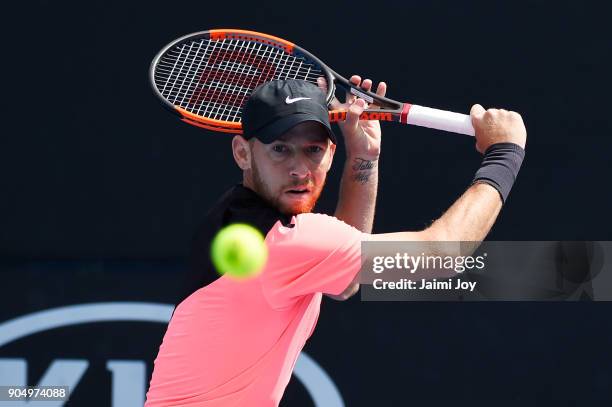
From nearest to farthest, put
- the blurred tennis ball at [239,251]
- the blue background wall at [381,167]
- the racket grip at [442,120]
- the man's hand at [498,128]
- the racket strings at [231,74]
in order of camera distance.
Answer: the blurred tennis ball at [239,251], the man's hand at [498,128], the racket grip at [442,120], the racket strings at [231,74], the blue background wall at [381,167]

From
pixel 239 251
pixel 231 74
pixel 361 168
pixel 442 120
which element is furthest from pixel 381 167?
pixel 239 251

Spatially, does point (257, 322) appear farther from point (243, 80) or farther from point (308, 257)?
point (243, 80)

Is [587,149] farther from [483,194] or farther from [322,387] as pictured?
[483,194]

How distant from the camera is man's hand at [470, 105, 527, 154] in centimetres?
329

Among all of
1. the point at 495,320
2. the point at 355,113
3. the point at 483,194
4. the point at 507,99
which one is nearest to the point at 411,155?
the point at 507,99

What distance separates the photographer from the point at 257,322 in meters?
3.14

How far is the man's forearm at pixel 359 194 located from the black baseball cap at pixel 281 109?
590 mm

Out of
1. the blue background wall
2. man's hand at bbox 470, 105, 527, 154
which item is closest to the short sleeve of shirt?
man's hand at bbox 470, 105, 527, 154

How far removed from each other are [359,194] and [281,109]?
0.77 meters

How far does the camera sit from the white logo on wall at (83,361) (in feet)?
16.5

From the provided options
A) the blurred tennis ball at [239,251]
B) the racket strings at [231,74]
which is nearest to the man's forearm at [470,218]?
the blurred tennis ball at [239,251]

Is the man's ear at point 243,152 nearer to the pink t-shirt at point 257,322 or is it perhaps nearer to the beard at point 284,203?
the beard at point 284,203

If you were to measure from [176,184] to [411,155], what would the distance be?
3.37 ft

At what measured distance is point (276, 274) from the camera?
9.94 ft
